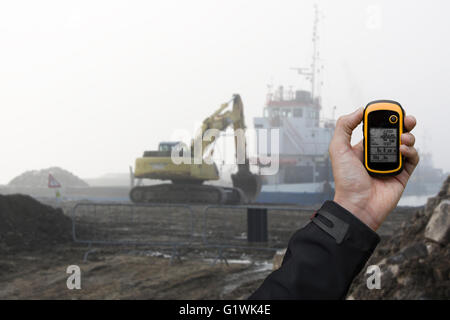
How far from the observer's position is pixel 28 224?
552 inches

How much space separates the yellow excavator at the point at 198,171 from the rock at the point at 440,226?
495 inches

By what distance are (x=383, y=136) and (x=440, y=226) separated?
5083 mm

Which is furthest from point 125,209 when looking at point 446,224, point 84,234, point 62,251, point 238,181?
point 446,224

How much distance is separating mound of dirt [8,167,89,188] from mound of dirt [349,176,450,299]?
62739 mm

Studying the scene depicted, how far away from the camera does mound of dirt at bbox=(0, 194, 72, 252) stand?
1301 centimetres

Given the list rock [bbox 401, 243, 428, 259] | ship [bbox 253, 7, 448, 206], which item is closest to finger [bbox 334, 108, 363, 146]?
rock [bbox 401, 243, 428, 259]

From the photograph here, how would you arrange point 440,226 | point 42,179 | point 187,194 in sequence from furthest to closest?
1. point 42,179
2. point 187,194
3. point 440,226

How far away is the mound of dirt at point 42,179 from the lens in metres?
65.5

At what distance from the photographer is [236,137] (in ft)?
60.8

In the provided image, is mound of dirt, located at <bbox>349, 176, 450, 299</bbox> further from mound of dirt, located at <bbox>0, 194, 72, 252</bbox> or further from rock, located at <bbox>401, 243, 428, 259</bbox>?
mound of dirt, located at <bbox>0, 194, 72, 252</bbox>

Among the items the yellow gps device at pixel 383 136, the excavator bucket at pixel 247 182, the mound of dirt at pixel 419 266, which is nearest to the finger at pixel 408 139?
the yellow gps device at pixel 383 136

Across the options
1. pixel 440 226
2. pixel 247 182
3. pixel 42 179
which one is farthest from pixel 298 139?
pixel 42 179

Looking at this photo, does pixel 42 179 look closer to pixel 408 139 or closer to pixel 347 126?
pixel 347 126
